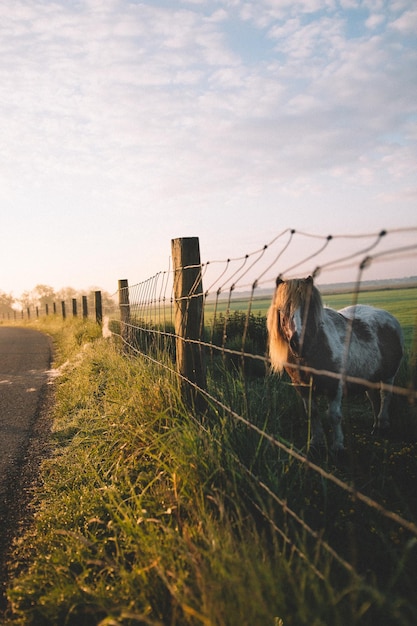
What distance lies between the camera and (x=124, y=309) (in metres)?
7.66

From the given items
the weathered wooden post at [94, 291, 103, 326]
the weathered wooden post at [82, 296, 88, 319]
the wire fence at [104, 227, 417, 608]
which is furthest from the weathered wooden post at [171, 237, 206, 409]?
the weathered wooden post at [82, 296, 88, 319]

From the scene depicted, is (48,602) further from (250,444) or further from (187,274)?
(187,274)

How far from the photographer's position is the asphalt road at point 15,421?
3279 mm

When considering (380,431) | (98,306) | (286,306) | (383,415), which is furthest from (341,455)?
(98,306)

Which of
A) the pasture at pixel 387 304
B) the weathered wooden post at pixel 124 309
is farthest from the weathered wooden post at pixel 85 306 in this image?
the weathered wooden post at pixel 124 309

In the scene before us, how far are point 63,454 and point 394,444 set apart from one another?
3.10m

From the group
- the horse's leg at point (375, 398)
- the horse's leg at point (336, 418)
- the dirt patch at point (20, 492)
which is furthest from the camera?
the horse's leg at point (375, 398)

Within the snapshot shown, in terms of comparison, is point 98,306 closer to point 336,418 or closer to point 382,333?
point 382,333

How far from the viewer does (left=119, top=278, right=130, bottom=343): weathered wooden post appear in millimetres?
7465

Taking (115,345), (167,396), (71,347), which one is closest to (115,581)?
(167,396)

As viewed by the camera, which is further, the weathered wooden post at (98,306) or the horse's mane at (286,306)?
the weathered wooden post at (98,306)

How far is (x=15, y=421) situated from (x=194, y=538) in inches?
162

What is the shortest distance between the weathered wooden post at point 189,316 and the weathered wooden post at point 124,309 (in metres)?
3.53

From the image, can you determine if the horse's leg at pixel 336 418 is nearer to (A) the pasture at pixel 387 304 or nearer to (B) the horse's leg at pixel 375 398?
(A) the pasture at pixel 387 304
